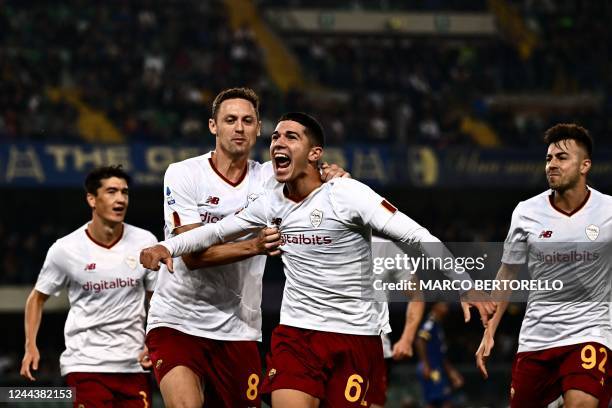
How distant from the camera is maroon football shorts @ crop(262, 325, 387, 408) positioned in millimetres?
7012

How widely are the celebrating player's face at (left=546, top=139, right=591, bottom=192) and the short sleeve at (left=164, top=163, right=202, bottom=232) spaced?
8.38 ft

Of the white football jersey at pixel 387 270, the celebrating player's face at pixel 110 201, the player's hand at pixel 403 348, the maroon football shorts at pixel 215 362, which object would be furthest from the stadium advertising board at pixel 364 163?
the maroon football shorts at pixel 215 362

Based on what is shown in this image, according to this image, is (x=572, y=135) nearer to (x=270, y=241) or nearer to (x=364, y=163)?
(x=270, y=241)

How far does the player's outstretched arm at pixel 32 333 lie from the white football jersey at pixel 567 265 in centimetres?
377

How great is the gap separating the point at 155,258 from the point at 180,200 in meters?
0.87

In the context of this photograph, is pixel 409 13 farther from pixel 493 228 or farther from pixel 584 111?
pixel 493 228

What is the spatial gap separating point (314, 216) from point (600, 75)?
24.1 metres

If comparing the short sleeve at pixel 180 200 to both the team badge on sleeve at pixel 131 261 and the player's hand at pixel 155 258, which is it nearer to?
the player's hand at pixel 155 258

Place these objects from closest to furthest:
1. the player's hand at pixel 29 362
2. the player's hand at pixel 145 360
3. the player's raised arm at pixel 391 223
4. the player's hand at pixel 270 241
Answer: the player's raised arm at pixel 391 223 < the player's hand at pixel 270 241 < the player's hand at pixel 145 360 < the player's hand at pixel 29 362

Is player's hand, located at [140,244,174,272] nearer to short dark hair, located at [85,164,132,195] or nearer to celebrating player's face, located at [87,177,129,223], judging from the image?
celebrating player's face, located at [87,177,129,223]

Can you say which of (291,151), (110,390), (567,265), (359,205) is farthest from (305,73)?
(359,205)

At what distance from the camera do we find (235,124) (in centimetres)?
806

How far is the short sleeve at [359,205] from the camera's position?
6914 mm

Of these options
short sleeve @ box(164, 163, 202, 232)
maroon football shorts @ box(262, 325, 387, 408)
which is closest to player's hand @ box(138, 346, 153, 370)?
short sleeve @ box(164, 163, 202, 232)
